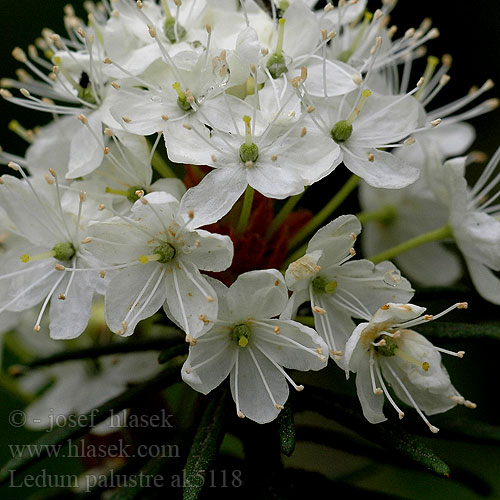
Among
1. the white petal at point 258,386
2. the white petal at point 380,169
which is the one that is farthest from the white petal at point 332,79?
the white petal at point 258,386

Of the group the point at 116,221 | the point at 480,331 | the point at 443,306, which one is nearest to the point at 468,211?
the point at 480,331

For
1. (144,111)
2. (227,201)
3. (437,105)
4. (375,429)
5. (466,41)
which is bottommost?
(437,105)

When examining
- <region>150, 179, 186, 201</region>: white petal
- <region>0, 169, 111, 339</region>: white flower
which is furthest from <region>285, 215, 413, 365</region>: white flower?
<region>0, 169, 111, 339</region>: white flower

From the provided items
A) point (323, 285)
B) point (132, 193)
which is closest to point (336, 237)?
point (323, 285)

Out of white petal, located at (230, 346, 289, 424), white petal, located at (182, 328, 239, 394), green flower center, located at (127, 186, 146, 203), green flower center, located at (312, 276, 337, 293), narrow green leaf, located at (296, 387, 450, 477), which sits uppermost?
green flower center, located at (127, 186, 146, 203)

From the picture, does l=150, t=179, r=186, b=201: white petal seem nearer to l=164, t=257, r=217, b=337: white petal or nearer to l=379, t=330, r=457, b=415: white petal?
l=164, t=257, r=217, b=337: white petal

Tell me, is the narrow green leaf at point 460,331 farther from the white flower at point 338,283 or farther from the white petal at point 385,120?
the white petal at point 385,120

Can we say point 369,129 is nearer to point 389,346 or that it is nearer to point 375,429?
point 389,346
